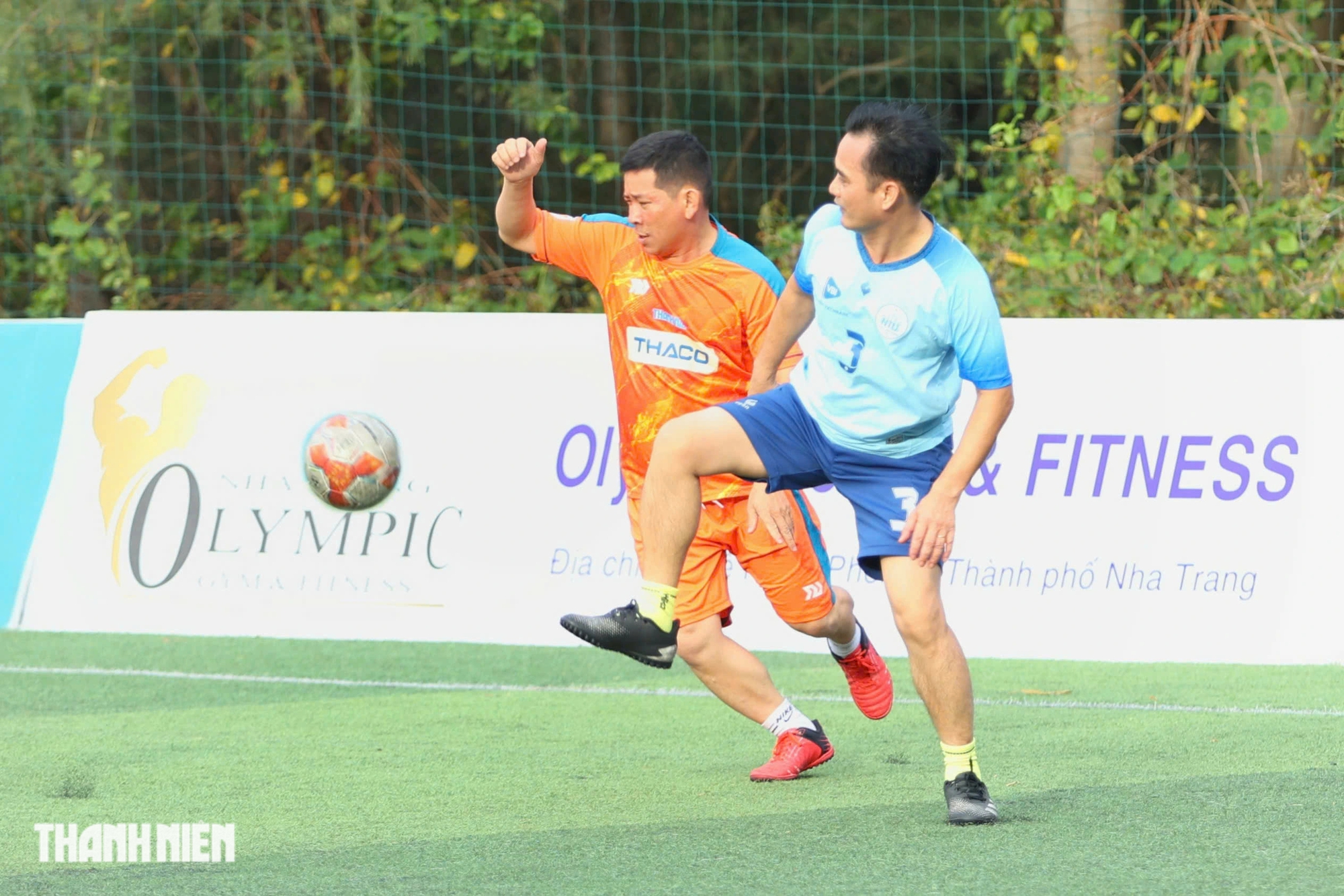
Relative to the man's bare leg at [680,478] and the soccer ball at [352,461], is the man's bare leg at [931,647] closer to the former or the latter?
the man's bare leg at [680,478]

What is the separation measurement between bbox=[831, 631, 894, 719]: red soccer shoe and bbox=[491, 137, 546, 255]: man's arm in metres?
1.55

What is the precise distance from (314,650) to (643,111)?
6.78 meters

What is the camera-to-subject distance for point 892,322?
4535mm

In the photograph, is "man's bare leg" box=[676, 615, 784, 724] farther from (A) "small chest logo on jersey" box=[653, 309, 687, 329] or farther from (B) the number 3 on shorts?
(B) the number 3 on shorts

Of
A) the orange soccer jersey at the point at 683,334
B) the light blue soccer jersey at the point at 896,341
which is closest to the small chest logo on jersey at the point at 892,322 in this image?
the light blue soccer jersey at the point at 896,341

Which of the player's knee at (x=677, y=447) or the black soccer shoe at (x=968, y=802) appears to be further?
the player's knee at (x=677, y=447)

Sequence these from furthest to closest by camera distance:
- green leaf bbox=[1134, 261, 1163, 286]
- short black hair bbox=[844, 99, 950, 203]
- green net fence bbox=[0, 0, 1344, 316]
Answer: green net fence bbox=[0, 0, 1344, 316] < green leaf bbox=[1134, 261, 1163, 286] < short black hair bbox=[844, 99, 950, 203]

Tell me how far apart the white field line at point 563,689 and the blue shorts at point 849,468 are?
203cm

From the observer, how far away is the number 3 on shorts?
180 inches

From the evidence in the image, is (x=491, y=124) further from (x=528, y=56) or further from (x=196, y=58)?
(x=196, y=58)

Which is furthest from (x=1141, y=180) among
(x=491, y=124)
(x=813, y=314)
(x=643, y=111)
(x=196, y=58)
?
(x=813, y=314)

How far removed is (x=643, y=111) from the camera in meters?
13.6

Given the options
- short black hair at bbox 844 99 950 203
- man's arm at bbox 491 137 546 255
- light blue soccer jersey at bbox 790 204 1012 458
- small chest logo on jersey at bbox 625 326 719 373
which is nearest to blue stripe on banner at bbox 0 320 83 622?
man's arm at bbox 491 137 546 255

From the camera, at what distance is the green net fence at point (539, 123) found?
1151 cm
